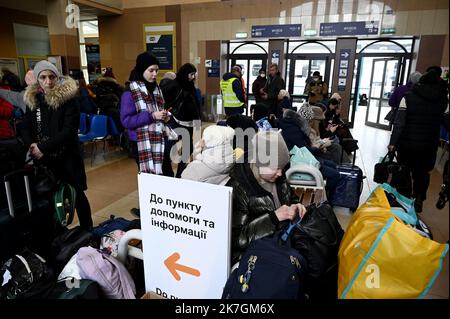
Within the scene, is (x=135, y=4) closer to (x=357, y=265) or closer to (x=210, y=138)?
(x=210, y=138)

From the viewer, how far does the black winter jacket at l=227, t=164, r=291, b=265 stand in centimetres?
153

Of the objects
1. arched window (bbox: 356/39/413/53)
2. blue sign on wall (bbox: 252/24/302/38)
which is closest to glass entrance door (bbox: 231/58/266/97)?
blue sign on wall (bbox: 252/24/302/38)

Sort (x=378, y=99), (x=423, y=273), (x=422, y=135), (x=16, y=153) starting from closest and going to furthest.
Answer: (x=423, y=273)
(x=16, y=153)
(x=422, y=135)
(x=378, y=99)

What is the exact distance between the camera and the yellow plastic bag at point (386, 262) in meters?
1.15

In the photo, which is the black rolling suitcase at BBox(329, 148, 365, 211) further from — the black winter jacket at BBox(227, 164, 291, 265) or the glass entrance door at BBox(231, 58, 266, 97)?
the glass entrance door at BBox(231, 58, 266, 97)

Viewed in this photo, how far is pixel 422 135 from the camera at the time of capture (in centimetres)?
287

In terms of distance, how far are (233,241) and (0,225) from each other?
1272 mm

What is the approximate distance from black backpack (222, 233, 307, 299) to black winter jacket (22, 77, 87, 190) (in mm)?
1728

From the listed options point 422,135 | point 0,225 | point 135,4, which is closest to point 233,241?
point 0,225

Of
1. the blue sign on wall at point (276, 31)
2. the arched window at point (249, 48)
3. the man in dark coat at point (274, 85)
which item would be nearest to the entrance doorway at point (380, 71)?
the blue sign on wall at point (276, 31)

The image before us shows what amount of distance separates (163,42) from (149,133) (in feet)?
29.4

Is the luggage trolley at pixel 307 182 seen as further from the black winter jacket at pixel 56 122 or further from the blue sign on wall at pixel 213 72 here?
the blue sign on wall at pixel 213 72

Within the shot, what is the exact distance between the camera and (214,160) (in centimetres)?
165

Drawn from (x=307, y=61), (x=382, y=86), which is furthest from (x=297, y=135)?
(x=382, y=86)
